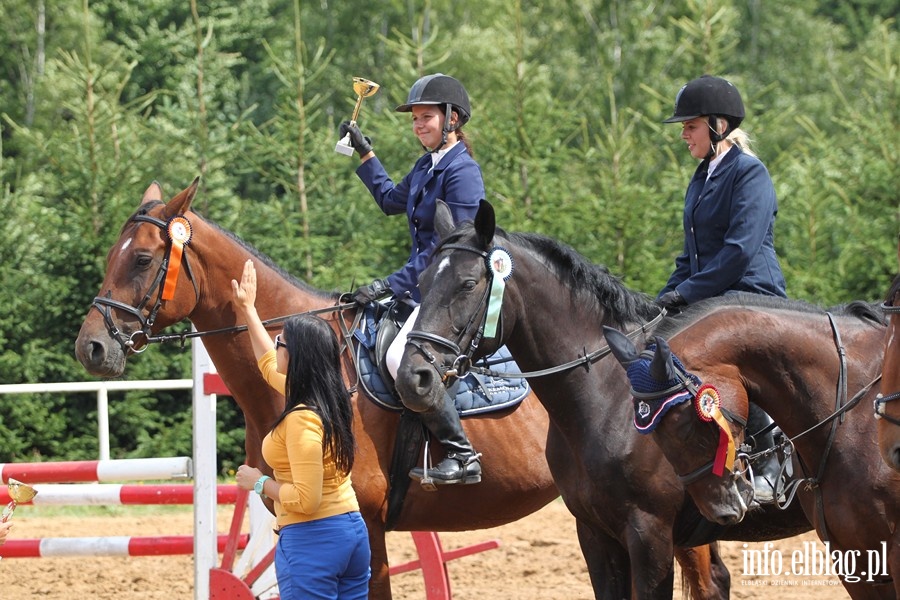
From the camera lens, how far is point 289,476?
13.7ft

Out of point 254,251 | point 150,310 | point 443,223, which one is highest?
point 254,251

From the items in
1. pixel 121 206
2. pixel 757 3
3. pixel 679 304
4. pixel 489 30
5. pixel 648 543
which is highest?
pixel 757 3

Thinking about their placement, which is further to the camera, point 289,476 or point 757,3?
point 757,3

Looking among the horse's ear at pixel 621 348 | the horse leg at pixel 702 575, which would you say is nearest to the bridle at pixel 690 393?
the horse's ear at pixel 621 348

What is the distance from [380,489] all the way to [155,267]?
1545mm

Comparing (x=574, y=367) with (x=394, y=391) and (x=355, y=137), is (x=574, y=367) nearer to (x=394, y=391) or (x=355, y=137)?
(x=394, y=391)

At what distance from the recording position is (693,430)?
4.16 metres

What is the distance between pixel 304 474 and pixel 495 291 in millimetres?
1162

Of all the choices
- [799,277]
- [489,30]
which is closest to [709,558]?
[799,277]

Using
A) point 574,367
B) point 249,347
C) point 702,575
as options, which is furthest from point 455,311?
point 702,575

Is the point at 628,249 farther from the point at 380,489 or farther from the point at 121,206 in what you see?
the point at 380,489

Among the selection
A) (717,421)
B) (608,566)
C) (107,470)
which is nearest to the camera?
(717,421)

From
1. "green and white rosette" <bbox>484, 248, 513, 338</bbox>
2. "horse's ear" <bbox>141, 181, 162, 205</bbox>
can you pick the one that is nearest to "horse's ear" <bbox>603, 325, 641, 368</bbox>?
"green and white rosette" <bbox>484, 248, 513, 338</bbox>

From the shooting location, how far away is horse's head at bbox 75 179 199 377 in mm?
5297
